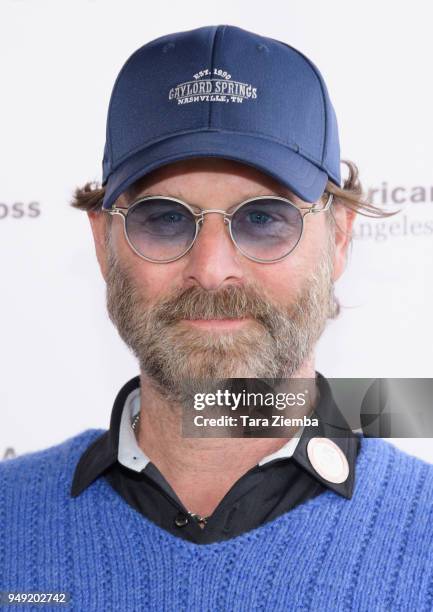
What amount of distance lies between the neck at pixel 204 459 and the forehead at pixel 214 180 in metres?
0.26

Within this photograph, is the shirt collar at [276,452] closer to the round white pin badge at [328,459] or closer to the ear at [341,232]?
the round white pin badge at [328,459]

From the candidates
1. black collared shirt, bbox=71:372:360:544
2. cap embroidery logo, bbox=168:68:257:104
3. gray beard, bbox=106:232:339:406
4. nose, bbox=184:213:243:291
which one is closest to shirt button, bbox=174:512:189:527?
black collared shirt, bbox=71:372:360:544

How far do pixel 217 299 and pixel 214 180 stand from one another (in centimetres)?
17

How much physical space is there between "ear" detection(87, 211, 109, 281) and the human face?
0.11m

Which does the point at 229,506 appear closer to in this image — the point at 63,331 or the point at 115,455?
the point at 115,455

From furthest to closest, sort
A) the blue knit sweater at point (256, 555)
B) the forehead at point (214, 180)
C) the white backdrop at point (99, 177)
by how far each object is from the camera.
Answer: the white backdrop at point (99, 177)
the forehead at point (214, 180)
the blue knit sweater at point (256, 555)

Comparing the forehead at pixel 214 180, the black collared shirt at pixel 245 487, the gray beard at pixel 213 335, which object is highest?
the forehead at pixel 214 180

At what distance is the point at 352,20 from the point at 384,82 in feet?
0.45

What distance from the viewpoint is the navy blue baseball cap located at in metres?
1.21

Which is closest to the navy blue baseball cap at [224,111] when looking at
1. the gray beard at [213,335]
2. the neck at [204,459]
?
the gray beard at [213,335]

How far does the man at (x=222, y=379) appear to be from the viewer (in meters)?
1.15

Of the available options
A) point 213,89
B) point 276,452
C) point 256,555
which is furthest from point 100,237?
point 256,555

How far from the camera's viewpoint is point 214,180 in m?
1.23

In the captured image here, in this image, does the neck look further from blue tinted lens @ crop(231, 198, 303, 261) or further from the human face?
blue tinted lens @ crop(231, 198, 303, 261)
